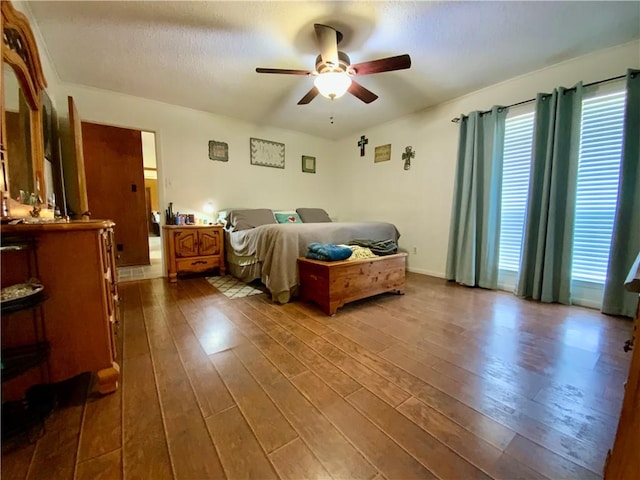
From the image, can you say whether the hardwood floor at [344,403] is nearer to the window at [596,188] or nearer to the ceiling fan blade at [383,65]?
the window at [596,188]

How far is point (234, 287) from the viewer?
3051mm

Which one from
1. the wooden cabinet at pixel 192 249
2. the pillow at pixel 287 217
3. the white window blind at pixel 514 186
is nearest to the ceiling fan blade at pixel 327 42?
the white window blind at pixel 514 186

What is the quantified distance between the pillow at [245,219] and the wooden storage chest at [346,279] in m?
1.31

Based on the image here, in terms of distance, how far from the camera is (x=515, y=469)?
2.85 feet

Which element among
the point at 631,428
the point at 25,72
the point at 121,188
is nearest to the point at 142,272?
the point at 121,188

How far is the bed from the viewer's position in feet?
8.13

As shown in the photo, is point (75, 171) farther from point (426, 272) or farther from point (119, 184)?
point (426, 272)

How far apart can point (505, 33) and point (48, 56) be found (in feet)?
12.9

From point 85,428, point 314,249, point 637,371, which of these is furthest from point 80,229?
point 637,371

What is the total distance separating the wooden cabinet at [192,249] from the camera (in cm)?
325

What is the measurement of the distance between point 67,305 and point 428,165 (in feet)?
12.7

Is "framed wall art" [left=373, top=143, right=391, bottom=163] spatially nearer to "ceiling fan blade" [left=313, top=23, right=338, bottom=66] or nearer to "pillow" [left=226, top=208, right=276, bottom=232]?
"pillow" [left=226, top=208, right=276, bottom=232]

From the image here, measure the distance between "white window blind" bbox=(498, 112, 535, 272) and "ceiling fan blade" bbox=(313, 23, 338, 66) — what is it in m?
2.21

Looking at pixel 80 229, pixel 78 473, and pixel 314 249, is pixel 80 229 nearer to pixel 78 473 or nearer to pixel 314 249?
pixel 78 473
